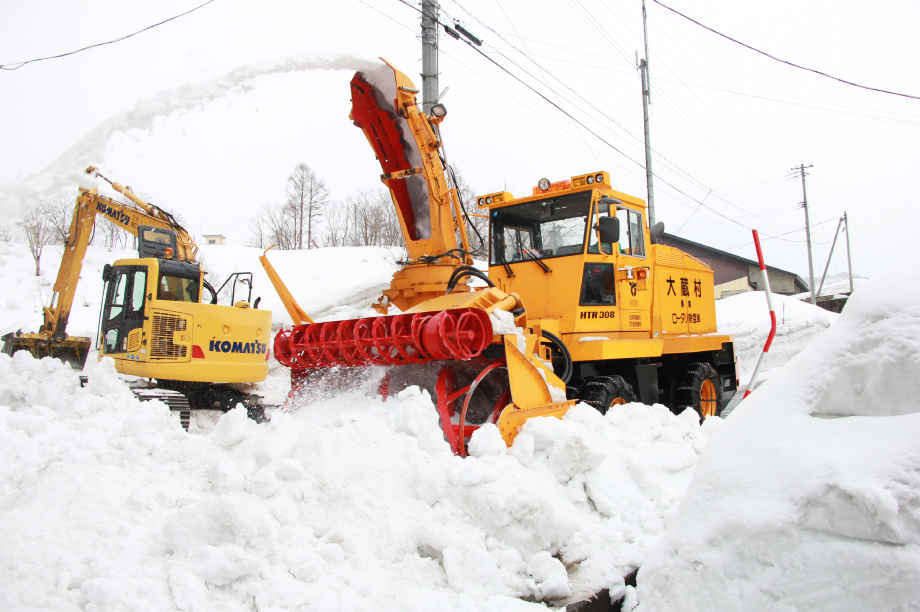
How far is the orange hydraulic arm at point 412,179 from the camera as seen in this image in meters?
6.42

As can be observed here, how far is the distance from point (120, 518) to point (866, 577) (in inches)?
128

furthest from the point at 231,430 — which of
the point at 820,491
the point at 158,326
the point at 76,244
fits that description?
the point at 76,244

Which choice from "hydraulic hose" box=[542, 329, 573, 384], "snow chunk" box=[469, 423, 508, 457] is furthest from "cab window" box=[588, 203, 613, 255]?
"snow chunk" box=[469, 423, 508, 457]

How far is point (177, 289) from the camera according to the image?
8531 mm

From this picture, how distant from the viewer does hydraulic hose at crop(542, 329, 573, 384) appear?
237 inches

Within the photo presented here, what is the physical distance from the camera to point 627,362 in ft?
23.4

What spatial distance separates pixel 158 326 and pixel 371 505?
534 cm

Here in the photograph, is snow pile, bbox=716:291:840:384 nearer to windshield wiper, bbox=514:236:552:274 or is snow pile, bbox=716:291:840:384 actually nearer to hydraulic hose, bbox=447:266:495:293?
windshield wiper, bbox=514:236:552:274

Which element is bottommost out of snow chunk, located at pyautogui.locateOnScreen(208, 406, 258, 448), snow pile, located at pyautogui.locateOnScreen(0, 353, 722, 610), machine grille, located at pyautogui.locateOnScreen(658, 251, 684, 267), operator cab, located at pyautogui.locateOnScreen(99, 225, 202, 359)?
snow pile, located at pyautogui.locateOnScreen(0, 353, 722, 610)

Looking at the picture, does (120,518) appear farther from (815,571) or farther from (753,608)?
(815,571)

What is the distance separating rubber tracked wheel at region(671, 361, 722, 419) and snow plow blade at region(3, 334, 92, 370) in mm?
8501

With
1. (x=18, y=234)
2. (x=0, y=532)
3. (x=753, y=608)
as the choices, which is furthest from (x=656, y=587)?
(x=18, y=234)

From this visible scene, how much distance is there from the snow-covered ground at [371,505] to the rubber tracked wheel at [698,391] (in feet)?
9.59

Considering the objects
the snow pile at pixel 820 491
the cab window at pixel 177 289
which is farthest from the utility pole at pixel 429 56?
the snow pile at pixel 820 491
